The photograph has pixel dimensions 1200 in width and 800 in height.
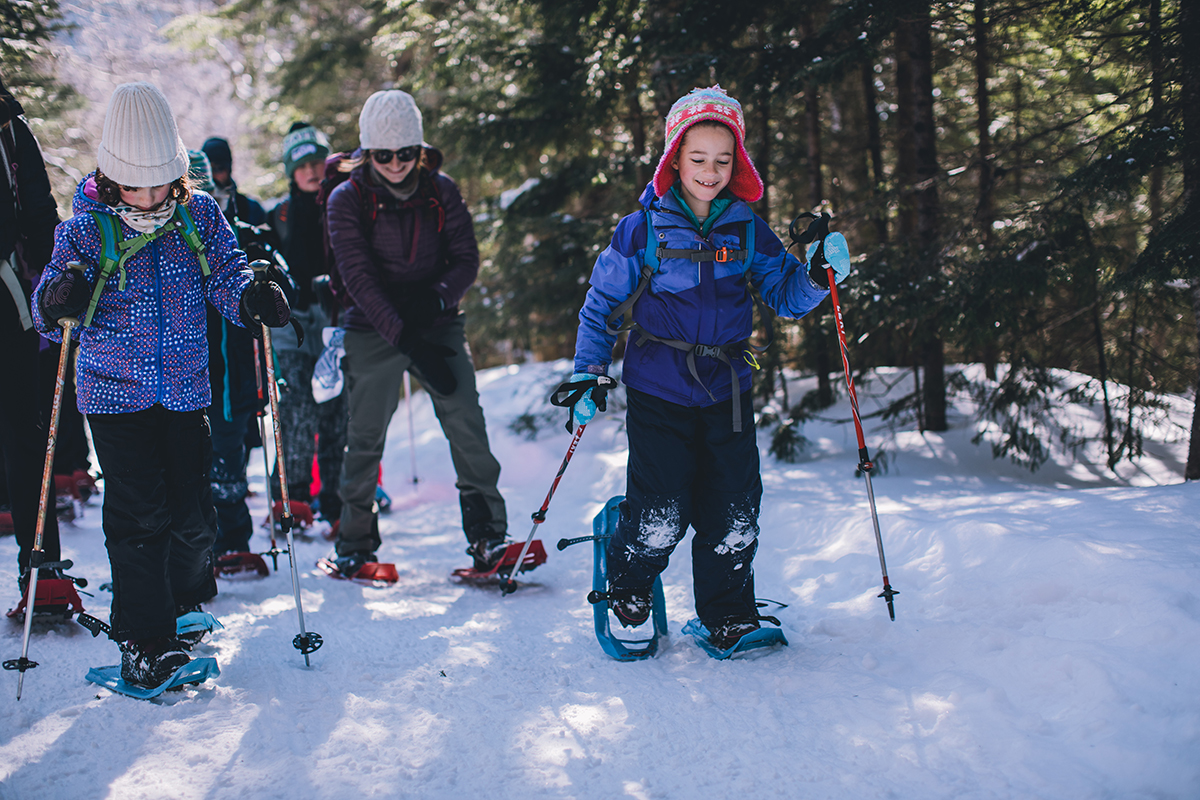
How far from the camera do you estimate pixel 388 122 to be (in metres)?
4.17

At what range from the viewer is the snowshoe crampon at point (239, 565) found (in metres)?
4.48

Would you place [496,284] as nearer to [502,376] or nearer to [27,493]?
[502,376]

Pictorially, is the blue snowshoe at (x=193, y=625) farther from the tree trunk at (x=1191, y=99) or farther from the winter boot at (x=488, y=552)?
the tree trunk at (x=1191, y=99)

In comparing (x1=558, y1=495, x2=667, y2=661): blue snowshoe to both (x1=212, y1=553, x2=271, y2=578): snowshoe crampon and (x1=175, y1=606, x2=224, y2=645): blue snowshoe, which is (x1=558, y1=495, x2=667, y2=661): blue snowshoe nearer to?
(x1=175, y1=606, x2=224, y2=645): blue snowshoe

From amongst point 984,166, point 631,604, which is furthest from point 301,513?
point 984,166

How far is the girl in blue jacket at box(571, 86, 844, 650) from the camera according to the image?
3.10 metres

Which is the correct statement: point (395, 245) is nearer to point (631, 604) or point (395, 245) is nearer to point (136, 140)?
point (136, 140)

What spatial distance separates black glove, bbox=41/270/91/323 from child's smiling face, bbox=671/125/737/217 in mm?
2346

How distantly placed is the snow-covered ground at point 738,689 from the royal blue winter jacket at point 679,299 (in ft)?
3.99

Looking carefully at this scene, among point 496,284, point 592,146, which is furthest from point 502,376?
point 592,146

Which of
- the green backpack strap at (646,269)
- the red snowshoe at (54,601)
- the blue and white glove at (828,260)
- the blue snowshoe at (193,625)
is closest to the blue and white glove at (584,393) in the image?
the green backpack strap at (646,269)

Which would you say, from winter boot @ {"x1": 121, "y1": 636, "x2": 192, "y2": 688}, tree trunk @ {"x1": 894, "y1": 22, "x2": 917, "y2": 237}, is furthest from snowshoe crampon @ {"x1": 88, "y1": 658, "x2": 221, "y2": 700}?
tree trunk @ {"x1": 894, "y1": 22, "x2": 917, "y2": 237}

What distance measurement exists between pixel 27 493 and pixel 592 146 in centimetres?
717

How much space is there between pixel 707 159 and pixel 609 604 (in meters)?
1.96
